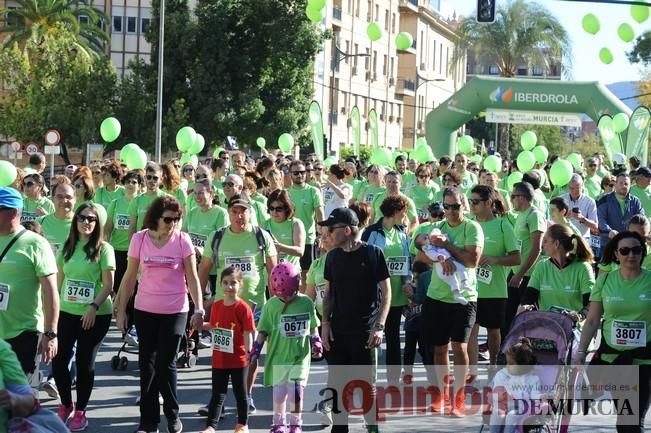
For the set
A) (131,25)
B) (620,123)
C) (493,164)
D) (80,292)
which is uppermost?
(131,25)

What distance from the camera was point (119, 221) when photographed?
12234 millimetres

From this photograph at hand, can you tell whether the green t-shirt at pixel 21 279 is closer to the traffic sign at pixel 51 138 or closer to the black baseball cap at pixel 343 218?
the black baseball cap at pixel 343 218

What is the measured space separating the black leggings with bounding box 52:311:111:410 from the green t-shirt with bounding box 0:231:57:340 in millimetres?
1227

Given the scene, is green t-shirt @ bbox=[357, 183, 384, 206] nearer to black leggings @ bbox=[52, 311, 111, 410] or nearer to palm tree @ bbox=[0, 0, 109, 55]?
black leggings @ bbox=[52, 311, 111, 410]

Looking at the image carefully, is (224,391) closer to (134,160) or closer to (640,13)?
(134,160)

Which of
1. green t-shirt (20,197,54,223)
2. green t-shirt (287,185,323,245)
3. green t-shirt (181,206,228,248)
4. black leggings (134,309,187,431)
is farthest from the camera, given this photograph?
green t-shirt (287,185,323,245)

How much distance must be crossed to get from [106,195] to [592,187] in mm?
8231

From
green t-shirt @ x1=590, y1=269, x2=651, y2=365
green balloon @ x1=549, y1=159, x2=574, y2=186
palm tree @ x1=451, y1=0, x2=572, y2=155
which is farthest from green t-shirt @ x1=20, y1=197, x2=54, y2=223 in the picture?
palm tree @ x1=451, y1=0, x2=572, y2=155

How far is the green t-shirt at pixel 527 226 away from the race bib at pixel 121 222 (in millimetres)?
4159

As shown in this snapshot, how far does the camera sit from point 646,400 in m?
7.22

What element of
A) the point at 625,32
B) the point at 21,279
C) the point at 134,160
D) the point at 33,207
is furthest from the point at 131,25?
the point at 21,279

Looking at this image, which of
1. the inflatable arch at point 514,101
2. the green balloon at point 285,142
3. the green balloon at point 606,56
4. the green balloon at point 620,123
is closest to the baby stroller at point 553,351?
the green balloon at point 285,142

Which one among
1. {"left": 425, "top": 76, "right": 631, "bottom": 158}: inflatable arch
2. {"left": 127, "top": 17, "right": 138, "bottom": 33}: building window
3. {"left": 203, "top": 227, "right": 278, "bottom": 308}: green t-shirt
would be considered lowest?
{"left": 203, "top": 227, "right": 278, "bottom": 308}: green t-shirt

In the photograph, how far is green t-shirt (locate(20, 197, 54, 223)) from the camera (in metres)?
12.2
